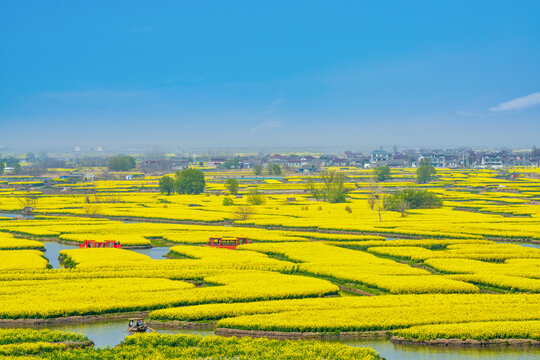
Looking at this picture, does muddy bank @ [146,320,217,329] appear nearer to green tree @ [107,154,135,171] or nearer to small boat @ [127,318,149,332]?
small boat @ [127,318,149,332]

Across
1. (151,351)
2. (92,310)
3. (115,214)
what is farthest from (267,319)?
(115,214)

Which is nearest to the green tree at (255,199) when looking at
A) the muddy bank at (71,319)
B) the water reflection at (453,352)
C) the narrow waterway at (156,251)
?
the narrow waterway at (156,251)

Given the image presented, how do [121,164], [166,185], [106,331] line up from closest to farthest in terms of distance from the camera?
1. [106,331]
2. [166,185]
3. [121,164]

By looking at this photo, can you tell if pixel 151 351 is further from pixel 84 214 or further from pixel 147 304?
pixel 84 214

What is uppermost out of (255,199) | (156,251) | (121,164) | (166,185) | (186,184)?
(121,164)

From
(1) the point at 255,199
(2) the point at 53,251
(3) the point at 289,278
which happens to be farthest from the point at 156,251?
(1) the point at 255,199

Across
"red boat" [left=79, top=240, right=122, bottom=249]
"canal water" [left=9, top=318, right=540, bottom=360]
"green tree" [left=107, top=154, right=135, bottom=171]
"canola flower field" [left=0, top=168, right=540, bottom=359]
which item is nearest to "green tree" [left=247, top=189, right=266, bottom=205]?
"canola flower field" [left=0, top=168, right=540, bottom=359]

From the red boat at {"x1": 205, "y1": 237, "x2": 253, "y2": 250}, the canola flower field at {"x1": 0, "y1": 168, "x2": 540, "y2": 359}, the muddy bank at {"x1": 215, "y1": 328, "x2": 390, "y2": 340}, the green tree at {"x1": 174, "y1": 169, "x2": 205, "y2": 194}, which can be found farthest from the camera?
the green tree at {"x1": 174, "y1": 169, "x2": 205, "y2": 194}

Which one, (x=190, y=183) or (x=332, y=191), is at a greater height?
(x=190, y=183)

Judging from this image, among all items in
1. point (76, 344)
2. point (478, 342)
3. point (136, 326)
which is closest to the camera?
point (76, 344)

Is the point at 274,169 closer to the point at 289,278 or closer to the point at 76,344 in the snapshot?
the point at 289,278
